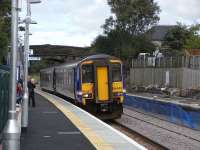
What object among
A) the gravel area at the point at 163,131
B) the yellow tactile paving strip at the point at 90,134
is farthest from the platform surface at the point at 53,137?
the gravel area at the point at 163,131

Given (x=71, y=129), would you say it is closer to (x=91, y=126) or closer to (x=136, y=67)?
(x=91, y=126)

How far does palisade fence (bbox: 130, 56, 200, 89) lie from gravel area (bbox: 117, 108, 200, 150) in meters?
32.3

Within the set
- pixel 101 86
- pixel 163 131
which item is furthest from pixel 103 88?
pixel 163 131

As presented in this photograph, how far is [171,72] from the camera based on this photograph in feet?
226

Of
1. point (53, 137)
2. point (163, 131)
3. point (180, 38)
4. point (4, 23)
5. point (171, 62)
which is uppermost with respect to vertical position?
point (180, 38)

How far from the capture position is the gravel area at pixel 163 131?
19.5 metres

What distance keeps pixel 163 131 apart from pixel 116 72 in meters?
5.39

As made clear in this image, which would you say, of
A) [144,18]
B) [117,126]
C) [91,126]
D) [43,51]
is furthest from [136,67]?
[91,126]

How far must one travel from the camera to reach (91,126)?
64.9 ft

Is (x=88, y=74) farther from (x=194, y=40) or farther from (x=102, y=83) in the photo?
(x=194, y=40)

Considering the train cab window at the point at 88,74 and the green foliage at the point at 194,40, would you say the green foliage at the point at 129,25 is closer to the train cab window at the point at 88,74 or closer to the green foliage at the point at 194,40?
the green foliage at the point at 194,40

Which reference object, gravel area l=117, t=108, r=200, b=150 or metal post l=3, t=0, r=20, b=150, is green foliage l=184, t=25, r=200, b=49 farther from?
metal post l=3, t=0, r=20, b=150

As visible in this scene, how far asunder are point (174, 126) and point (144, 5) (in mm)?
76461

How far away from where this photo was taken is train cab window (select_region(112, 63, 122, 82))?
93.3ft
